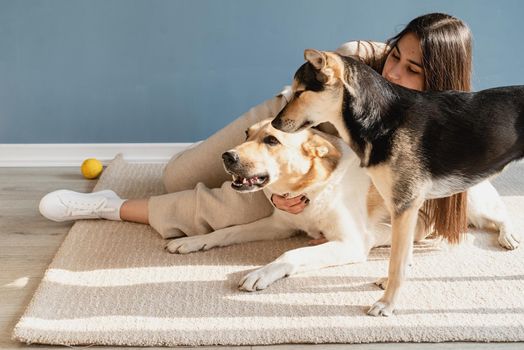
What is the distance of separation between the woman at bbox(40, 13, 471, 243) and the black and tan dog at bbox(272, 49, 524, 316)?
370 millimetres

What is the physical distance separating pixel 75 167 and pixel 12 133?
1.18ft

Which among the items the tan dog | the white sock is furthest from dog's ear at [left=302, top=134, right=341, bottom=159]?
the white sock

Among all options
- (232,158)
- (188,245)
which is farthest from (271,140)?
(188,245)

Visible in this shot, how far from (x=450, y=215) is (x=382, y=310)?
516 mm

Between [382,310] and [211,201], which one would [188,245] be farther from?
[382,310]

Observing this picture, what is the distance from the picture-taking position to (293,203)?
217 cm

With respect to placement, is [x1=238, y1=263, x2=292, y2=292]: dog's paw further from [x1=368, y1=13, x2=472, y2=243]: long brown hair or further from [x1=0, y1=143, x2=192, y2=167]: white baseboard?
[x1=0, y1=143, x2=192, y2=167]: white baseboard

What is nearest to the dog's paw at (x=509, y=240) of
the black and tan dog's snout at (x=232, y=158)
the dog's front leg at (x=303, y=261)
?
the dog's front leg at (x=303, y=261)

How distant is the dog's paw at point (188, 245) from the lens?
7.39 feet

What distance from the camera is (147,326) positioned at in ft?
5.88

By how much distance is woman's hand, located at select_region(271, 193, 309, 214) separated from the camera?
7.11 feet

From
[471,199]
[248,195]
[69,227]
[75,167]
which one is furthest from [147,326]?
[75,167]

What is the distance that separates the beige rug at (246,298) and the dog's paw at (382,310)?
0.02 m

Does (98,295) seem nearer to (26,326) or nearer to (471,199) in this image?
(26,326)
